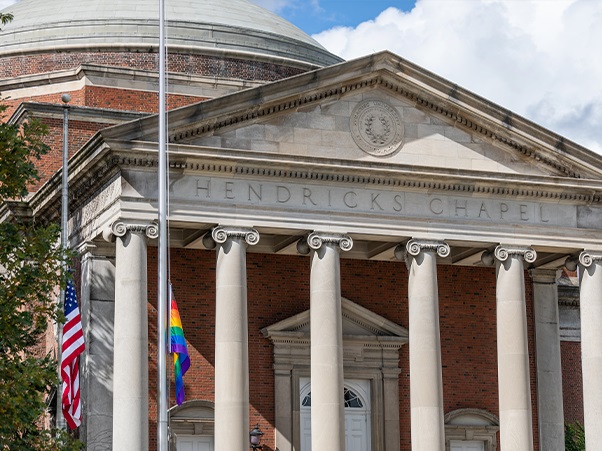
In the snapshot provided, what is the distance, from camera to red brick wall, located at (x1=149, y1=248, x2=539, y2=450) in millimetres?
34531

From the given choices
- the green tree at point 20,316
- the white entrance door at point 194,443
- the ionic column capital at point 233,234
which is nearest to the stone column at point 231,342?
the ionic column capital at point 233,234

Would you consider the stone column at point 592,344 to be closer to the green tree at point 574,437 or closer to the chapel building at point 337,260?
the chapel building at point 337,260

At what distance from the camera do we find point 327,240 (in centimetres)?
3231

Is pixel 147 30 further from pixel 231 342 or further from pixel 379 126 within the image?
pixel 231 342

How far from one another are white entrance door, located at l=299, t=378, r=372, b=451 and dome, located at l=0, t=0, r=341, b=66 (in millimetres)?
13552

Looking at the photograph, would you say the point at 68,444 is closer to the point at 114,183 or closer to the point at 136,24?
the point at 114,183

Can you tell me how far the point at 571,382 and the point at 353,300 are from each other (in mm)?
8850

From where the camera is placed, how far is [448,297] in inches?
1475

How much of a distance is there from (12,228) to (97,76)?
16.9 metres

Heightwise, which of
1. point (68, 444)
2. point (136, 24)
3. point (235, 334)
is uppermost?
point (136, 24)

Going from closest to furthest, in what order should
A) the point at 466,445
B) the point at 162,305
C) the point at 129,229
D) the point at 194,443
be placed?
the point at 162,305 < the point at 129,229 < the point at 194,443 < the point at 466,445

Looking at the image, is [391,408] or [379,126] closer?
[379,126]

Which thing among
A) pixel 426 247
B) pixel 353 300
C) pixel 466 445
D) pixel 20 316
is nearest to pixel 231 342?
pixel 426 247

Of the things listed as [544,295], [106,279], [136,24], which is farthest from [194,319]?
[136,24]
